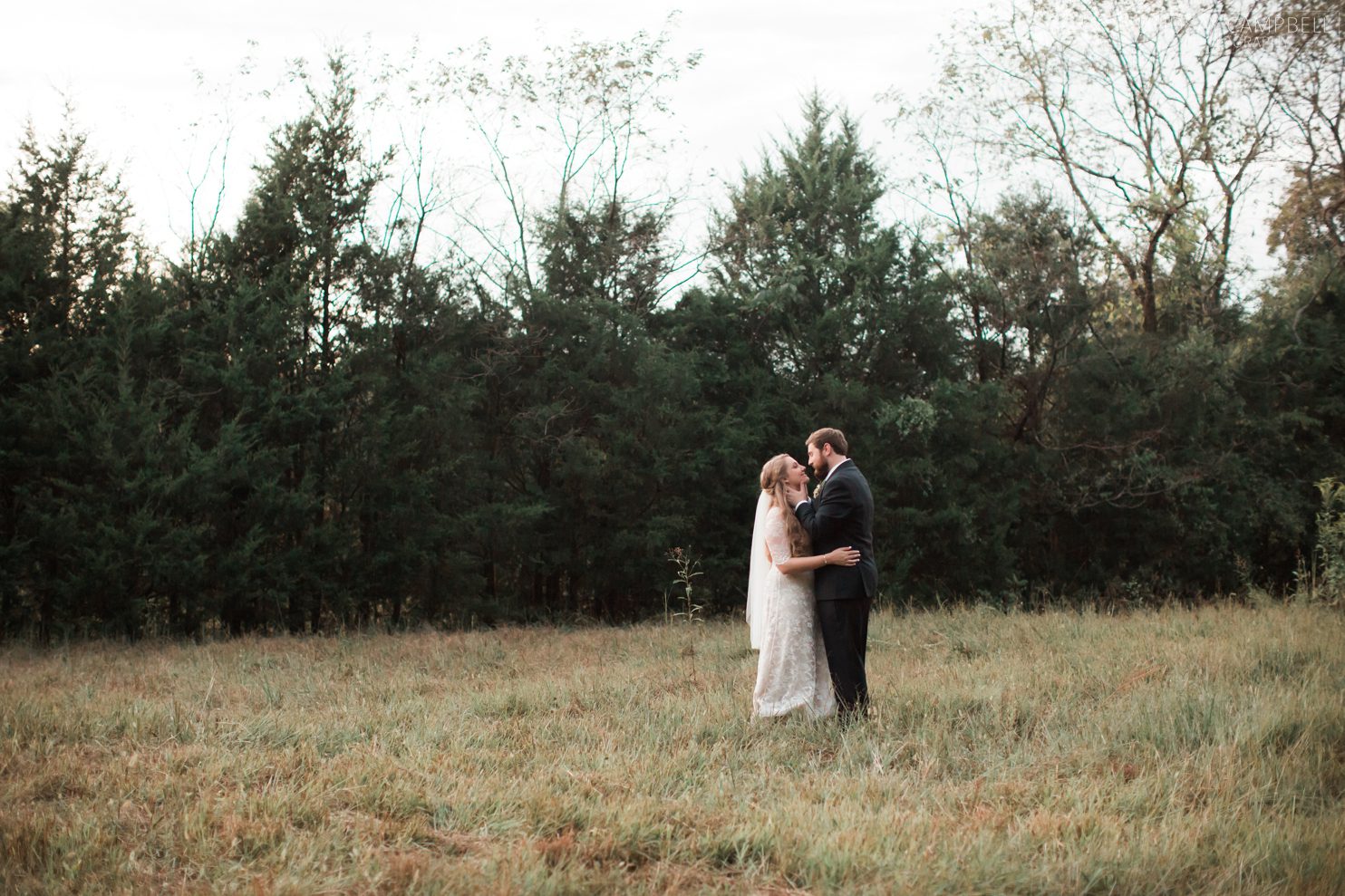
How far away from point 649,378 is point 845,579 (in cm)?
1290

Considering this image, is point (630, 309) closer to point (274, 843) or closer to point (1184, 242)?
point (1184, 242)

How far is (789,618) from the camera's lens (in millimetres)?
7266

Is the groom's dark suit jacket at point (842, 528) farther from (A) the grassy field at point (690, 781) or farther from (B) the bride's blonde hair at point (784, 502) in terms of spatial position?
(A) the grassy field at point (690, 781)

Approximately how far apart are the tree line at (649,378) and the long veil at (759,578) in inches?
340

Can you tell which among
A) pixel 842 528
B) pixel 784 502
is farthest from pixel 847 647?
pixel 784 502

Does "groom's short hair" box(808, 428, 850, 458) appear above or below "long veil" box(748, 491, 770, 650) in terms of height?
above

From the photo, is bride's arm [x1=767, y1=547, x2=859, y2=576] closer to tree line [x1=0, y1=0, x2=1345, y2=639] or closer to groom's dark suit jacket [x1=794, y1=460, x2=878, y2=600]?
groom's dark suit jacket [x1=794, y1=460, x2=878, y2=600]

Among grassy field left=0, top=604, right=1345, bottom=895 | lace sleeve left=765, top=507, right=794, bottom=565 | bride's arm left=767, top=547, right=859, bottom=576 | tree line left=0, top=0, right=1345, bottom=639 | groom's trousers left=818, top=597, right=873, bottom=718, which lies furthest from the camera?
tree line left=0, top=0, right=1345, bottom=639

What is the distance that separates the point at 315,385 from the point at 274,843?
1357 centimetres

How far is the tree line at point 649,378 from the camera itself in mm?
15133

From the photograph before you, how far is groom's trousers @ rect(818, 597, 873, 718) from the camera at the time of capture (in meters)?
7.14

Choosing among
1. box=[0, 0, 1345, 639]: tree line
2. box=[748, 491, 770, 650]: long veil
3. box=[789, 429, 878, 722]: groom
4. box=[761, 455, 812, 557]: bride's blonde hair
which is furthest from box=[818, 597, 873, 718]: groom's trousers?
box=[0, 0, 1345, 639]: tree line

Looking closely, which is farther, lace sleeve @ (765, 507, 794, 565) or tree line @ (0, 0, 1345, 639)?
tree line @ (0, 0, 1345, 639)

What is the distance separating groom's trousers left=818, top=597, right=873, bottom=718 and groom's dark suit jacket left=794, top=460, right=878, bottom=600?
0.28 feet
